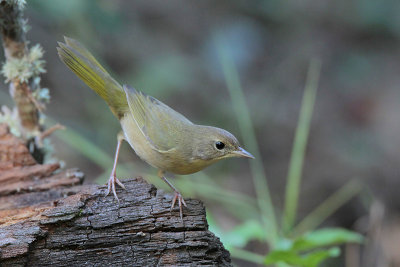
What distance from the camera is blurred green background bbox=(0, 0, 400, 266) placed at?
6996 mm

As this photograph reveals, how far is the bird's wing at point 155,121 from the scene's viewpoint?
369 cm

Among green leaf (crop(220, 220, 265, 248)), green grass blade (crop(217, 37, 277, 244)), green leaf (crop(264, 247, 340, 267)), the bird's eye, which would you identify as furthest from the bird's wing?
green grass blade (crop(217, 37, 277, 244))

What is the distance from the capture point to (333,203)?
7000 mm

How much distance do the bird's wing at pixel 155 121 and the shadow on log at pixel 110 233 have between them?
62cm

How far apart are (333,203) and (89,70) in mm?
4500

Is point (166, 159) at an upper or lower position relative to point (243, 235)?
upper

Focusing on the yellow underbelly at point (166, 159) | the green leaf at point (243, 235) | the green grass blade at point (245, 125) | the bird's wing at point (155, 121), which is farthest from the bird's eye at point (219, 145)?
the green grass blade at point (245, 125)

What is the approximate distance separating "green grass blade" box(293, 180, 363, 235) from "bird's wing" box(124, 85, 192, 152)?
11.0 feet

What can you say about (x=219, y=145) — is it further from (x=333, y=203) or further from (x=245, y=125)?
(x=333, y=203)

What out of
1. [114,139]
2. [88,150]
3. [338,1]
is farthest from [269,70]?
[88,150]

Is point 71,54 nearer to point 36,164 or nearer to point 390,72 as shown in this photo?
point 36,164

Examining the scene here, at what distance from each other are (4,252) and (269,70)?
692 centimetres

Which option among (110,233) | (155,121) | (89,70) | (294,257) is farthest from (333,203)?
(110,233)

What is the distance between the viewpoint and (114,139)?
709 cm
